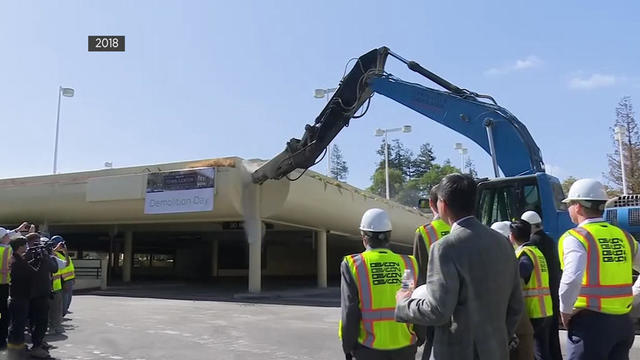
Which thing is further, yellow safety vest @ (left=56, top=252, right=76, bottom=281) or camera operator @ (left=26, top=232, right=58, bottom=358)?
yellow safety vest @ (left=56, top=252, right=76, bottom=281)

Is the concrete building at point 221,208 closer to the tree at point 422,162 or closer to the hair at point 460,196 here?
the hair at point 460,196

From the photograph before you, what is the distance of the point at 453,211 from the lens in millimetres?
3191

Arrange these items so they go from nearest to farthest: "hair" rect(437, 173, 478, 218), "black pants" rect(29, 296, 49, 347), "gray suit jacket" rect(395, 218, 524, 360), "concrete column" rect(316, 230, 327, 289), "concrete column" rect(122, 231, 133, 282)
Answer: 1. "gray suit jacket" rect(395, 218, 524, 360)
2. "hair" rect(437, 173, 478, 218)
3. "black pants" rect(29, 296, 49, 347)
4. "concrete column" rect(316, 230, 327, 289)
5. "concrete column" rect(122, 231, 133, 282)

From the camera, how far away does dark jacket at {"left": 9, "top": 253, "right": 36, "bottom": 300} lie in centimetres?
800

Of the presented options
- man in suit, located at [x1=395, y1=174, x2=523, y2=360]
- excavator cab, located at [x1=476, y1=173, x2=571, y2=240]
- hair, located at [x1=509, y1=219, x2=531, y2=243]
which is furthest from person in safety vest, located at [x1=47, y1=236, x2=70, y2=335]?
man in suit, located at [x1=395, y1=174, x2=523, y2=360]

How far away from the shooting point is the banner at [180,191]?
2136 cm

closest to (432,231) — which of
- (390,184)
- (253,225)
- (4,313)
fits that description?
(4,313)

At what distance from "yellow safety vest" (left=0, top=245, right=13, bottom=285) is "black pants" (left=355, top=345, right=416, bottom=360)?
694 cm

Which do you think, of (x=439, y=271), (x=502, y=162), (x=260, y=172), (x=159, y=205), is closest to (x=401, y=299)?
(x=439, y=271)

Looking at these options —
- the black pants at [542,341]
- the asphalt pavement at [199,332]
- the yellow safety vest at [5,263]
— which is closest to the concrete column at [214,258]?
the asphalt pavement at [199,332]

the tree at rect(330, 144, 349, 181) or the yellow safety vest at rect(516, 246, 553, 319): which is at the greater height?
the tree at rect(330, 144, 349, 181)

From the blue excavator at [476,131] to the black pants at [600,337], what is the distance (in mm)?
5842

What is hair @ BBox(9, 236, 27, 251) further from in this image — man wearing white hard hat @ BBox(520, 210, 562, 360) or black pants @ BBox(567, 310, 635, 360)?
black pants @ BBox(567, 310, 635, 360)

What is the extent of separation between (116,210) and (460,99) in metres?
18.2
